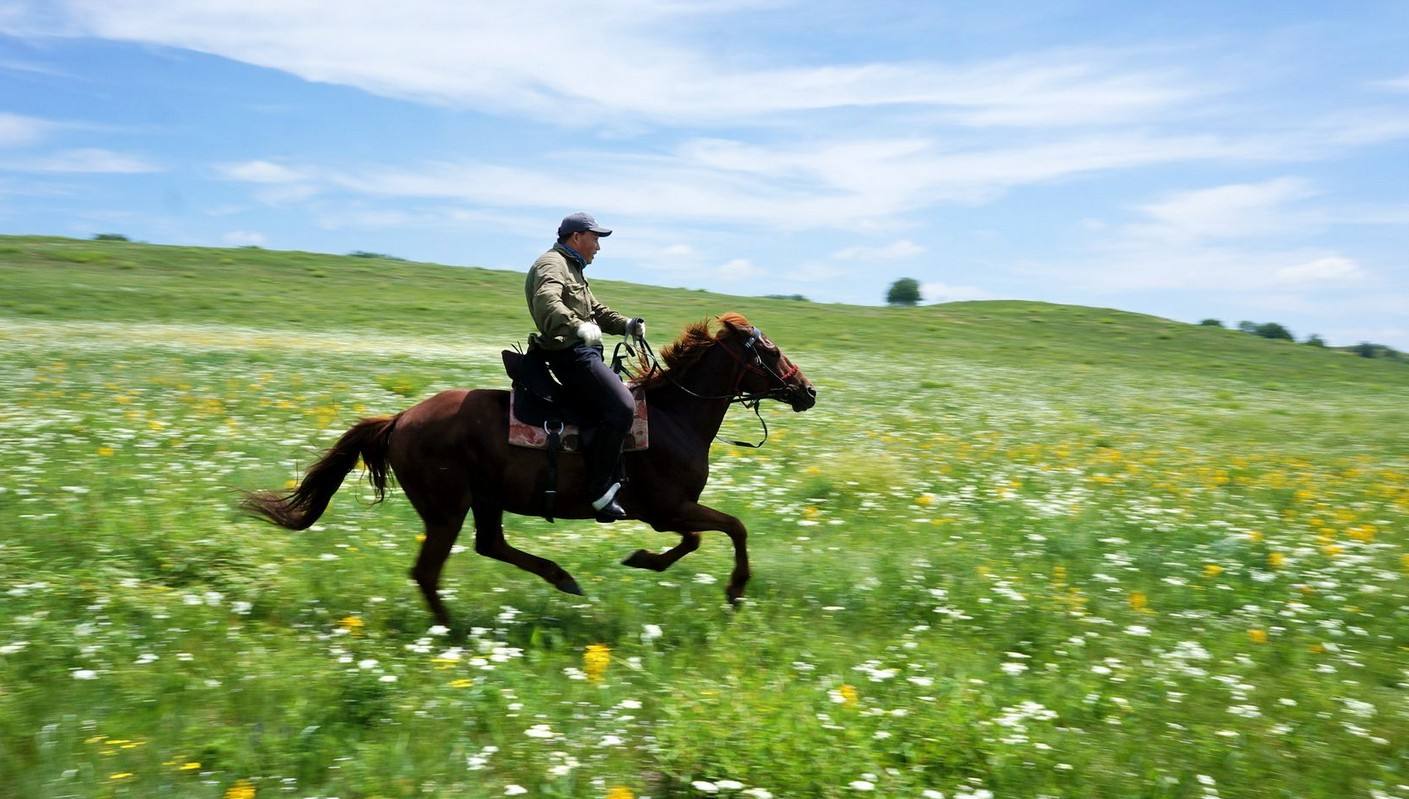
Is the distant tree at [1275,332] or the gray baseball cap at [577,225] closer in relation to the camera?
the gray baseball cap at [577,225]

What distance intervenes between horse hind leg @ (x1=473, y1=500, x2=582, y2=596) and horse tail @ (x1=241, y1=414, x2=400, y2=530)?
Answer: 829mm

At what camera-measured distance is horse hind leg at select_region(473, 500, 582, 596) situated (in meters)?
8.28

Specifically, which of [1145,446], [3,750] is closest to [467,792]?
[3,750]

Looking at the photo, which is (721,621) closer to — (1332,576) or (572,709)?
(572,709)

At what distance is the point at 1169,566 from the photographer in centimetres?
967

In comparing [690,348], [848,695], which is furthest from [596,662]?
[690,348]

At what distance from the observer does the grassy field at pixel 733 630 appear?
5449mm

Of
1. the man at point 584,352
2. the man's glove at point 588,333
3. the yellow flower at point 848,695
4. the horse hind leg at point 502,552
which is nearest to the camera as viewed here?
the yellow flower at point 848,695

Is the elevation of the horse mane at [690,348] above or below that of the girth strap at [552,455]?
above

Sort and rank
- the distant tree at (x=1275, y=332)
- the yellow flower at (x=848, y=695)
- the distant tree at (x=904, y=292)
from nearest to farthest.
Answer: the yellow flower at (x=848, y=695) → the distant tree at (x=1275, y=332) → the distant tree at (x=904, y=292)

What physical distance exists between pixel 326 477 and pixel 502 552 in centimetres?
154

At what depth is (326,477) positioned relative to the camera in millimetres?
8422

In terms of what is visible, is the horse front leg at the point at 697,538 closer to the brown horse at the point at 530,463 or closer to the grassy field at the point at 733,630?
the brown horse at the point at 530,463

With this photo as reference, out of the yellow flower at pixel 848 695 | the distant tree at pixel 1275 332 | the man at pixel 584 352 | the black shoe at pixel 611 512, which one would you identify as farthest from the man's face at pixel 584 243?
the distant tree at pixel 1275 332
